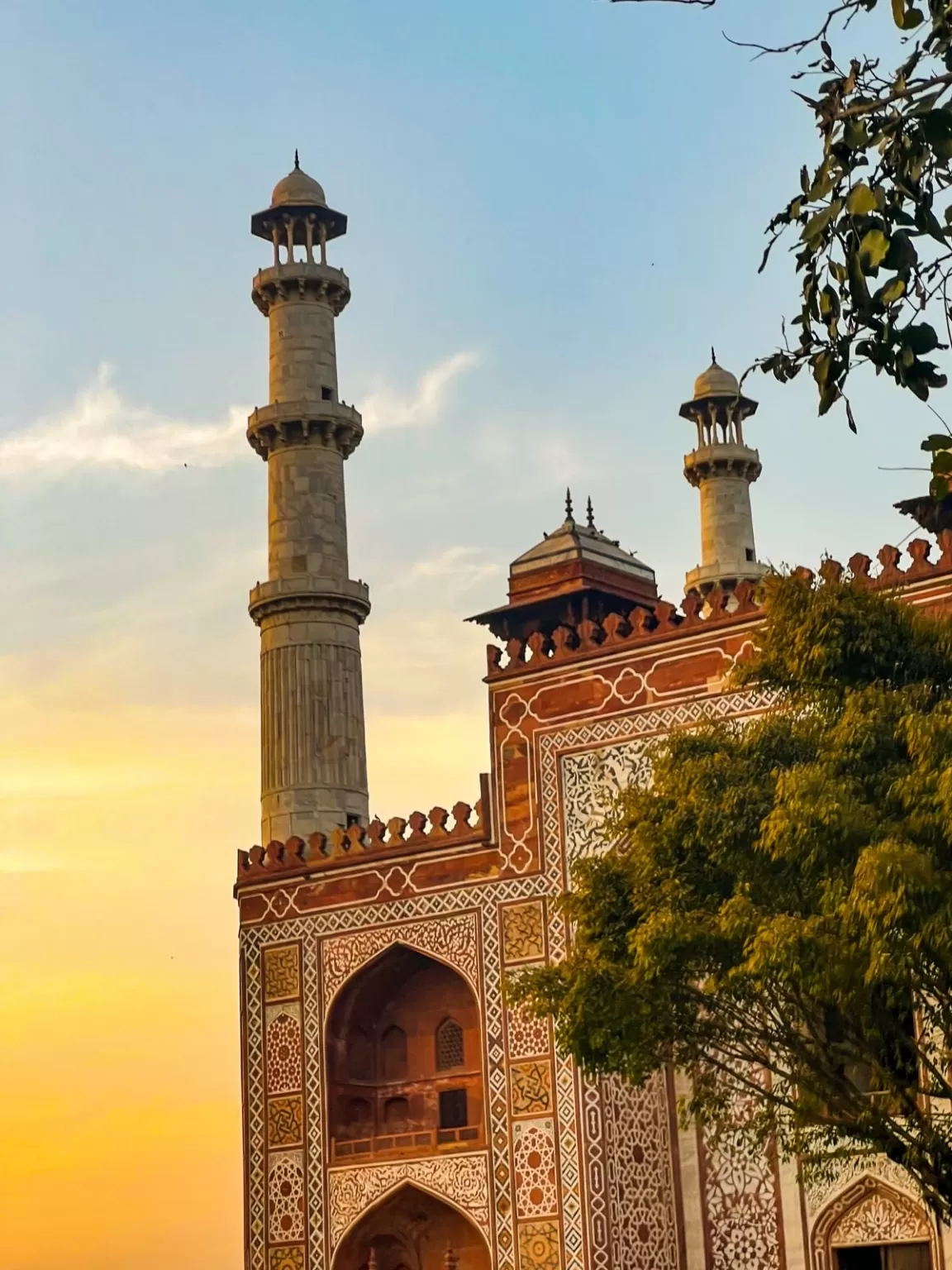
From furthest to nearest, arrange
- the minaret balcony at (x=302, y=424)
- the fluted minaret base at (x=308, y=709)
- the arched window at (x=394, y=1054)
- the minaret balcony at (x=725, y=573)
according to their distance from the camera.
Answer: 1. the minaret balcony at (x=725, y=573)
2. the minaret balcony at (x=302, y=424)
3. the fluted minaret base at (x=308, y=709)
4. the arched window at (x=394, y=1054)

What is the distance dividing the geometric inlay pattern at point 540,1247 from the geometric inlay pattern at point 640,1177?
2.12 feet

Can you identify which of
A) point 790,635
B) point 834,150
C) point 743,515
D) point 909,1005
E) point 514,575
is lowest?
point 909,1005

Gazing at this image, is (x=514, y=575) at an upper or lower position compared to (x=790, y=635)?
upper

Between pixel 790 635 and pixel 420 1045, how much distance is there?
895 centimetres

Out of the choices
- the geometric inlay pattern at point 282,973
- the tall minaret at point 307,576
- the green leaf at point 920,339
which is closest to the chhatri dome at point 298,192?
the tall minaret at point 307,576

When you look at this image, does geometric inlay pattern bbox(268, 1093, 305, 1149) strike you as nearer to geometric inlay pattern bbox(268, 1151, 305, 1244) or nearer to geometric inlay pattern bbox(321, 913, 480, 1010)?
geometric inlay pattern bbox(268, 1151, 305, 1244)

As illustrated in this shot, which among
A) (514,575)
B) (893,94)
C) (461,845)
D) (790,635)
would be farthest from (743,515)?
(893,94)

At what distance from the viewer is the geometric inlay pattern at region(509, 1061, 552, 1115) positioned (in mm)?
19188

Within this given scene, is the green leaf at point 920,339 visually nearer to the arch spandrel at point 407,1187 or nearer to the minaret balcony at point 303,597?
the arch spandrel at point 407,1187

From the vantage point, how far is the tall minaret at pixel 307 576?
85.9 ft

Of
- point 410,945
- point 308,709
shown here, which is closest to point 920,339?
point 410,945

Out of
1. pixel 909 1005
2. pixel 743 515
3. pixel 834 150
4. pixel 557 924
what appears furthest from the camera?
pixel 743 515

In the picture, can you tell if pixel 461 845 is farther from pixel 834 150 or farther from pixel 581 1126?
pixel 834 150

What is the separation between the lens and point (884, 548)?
59.3 ft
